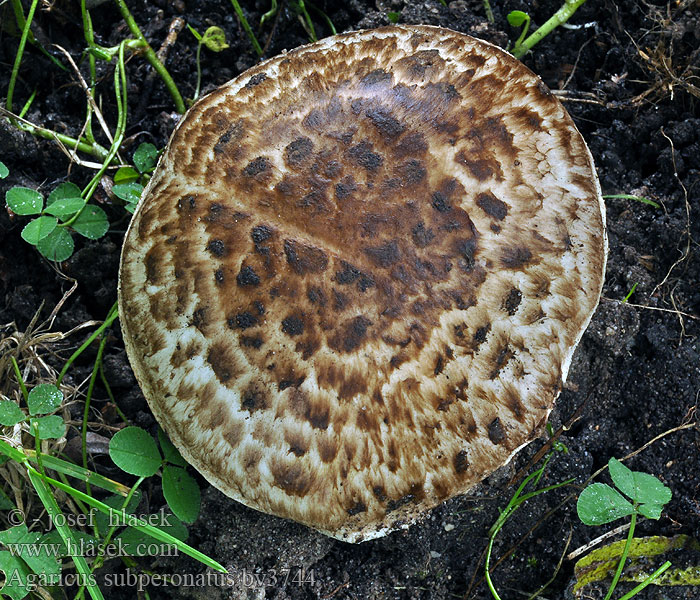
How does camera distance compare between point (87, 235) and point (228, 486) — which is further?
point (87, 235)

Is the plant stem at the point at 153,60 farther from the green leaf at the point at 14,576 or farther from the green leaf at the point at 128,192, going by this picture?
the green leaf at the point at 14,576

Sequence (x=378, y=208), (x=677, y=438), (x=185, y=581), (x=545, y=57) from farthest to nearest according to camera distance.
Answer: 1. (x=545, y=57)
2. (x=677, y=438)
3. (x=185, y=581)
4. (x=378, y=208)

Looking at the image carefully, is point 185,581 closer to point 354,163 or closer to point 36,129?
point 354,163

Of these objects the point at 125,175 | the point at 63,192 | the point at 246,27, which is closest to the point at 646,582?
the point at 125,175

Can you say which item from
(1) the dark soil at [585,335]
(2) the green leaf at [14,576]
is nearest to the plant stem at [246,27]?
(1) the dark soil at [585,335]

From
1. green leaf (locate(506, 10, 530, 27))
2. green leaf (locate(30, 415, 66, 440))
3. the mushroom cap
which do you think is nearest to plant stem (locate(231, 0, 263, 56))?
the mushroom cap

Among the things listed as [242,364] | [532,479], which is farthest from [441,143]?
[532,479]

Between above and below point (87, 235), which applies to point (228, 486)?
below
